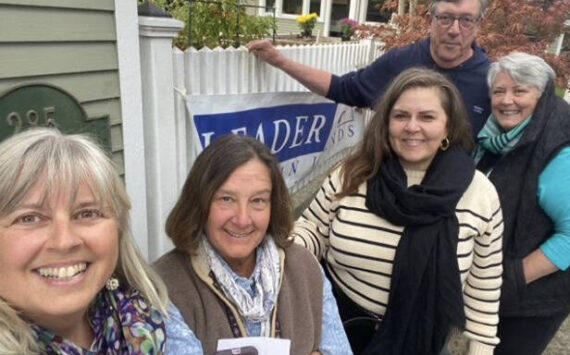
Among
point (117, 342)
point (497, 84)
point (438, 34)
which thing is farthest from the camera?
point (438, 34)

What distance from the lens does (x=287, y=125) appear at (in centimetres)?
344

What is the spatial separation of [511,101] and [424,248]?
0.81 metres

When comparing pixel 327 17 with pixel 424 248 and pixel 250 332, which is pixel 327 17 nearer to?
pixel 424 248

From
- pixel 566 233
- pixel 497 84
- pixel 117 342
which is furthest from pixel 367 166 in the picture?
pixel 117 342

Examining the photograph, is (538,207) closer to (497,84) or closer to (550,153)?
(550,153)

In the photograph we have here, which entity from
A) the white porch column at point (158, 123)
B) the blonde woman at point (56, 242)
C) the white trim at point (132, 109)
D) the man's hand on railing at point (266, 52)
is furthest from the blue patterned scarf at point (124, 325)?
the man's hand on railing at point (266, 52)

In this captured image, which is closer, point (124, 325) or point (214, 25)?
point (124, 325)

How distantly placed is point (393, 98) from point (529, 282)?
3.42 ft

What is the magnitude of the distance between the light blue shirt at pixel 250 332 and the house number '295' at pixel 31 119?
90 centimetres

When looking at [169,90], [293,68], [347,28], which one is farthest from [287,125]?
[347,28]

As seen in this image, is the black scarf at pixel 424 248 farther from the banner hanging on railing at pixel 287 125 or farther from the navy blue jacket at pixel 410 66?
the banner hanging on railing at pixel 287 125

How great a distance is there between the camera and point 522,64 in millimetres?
2113

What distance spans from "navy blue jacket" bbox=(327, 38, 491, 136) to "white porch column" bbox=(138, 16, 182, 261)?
1.13 meters

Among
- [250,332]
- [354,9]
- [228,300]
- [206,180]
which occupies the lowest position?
[250,332]
